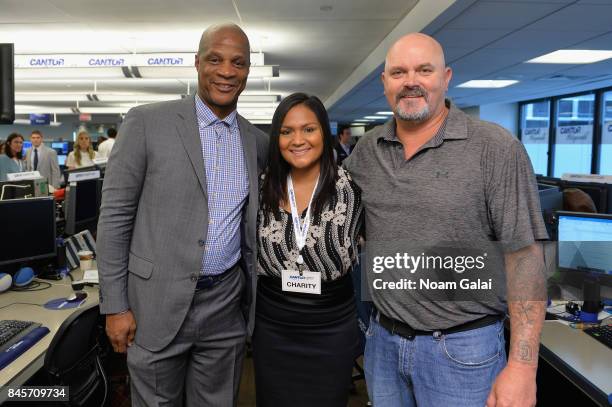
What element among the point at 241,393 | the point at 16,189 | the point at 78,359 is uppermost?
the point at 16,189

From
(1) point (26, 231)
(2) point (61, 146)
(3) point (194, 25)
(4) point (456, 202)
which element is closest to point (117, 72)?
(3) point (194, 25)

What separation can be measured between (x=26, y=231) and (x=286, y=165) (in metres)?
1.84

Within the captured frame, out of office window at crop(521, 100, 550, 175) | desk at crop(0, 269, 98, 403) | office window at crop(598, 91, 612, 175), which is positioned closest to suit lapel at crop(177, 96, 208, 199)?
desk at crop(0, 269, 98, 403)

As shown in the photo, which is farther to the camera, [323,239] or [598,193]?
[598,193]

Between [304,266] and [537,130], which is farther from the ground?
[537,130]

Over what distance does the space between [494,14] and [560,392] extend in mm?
2697

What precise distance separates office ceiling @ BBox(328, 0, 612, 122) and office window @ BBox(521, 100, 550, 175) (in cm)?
340

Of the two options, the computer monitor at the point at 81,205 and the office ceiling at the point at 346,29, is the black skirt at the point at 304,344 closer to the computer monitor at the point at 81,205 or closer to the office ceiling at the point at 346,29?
the computer monitor at the point at 81,205

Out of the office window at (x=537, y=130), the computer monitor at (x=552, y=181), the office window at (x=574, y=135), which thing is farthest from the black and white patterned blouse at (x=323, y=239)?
the office window at (x=537, y=130)

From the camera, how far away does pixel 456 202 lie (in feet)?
4.42

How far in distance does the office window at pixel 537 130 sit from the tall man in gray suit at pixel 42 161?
33.6ft

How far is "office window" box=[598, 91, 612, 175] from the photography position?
8.98m
